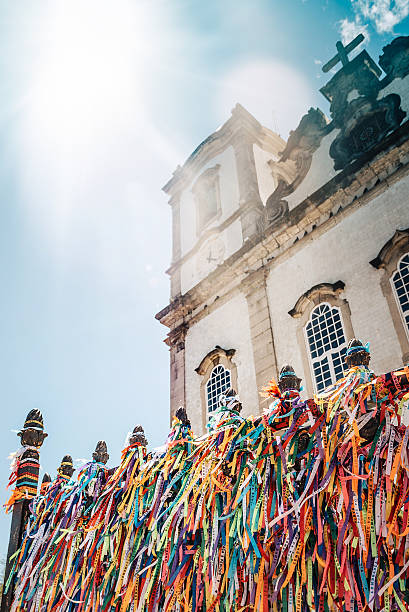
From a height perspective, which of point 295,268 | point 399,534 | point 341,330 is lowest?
point 399,534

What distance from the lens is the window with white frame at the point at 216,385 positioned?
11.9 meters

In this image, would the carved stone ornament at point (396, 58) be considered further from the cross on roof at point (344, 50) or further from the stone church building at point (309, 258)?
the cross on roof at point (344, 50)

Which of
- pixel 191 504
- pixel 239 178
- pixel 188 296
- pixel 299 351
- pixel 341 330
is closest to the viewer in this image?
pixel 191 504

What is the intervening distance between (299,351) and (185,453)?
5938mm

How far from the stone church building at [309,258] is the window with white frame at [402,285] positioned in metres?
0.02

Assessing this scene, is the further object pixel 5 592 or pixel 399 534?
pixel 5 592

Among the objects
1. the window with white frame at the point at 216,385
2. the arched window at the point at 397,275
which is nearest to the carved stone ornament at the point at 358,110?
the arched window at the point at 397,275

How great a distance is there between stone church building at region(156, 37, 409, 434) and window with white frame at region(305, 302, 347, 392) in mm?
27

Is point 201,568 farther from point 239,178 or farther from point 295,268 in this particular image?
point 239,178

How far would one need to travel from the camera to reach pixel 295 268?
11.1 m

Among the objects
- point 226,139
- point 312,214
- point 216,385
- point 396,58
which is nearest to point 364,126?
point 396,58

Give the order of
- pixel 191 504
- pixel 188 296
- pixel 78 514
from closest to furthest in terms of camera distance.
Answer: pixel 191 504
pixel 78 514
pixel 188 296

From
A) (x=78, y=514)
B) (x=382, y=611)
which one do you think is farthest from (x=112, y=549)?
(x=382, y=611)

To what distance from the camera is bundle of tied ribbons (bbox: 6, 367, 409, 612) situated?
9.79ft
